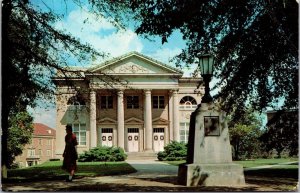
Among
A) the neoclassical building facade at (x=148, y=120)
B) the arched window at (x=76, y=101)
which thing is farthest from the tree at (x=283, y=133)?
the neoclassical building facade at (x=148, y=120)

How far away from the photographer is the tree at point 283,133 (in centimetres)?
1088

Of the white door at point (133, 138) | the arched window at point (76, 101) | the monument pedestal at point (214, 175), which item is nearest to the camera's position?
the monument pedestal at point (214, 175)

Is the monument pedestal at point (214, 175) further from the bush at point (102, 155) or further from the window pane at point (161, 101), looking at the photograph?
the window pane at point (161, 101)

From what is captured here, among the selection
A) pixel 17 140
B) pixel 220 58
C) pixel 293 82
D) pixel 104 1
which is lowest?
pixel 17 140

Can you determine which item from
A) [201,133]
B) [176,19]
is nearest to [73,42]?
[176,19]

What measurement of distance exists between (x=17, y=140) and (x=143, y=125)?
16.0 m

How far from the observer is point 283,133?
37.6 feet

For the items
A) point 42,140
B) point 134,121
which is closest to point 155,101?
point 134,121

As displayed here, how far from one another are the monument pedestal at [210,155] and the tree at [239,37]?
1851 mm

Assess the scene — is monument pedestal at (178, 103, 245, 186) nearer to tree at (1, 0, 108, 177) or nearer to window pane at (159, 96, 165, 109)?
tree at (1, 0, 108, 177)

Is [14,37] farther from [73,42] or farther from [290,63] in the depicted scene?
[290,63]

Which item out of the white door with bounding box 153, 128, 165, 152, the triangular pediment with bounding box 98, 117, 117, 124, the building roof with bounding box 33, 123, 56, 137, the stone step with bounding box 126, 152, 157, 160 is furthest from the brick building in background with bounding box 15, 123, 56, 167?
the white door with bounding box 153, 128, 165, 152

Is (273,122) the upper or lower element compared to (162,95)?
lower

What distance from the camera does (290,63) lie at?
9.82m
